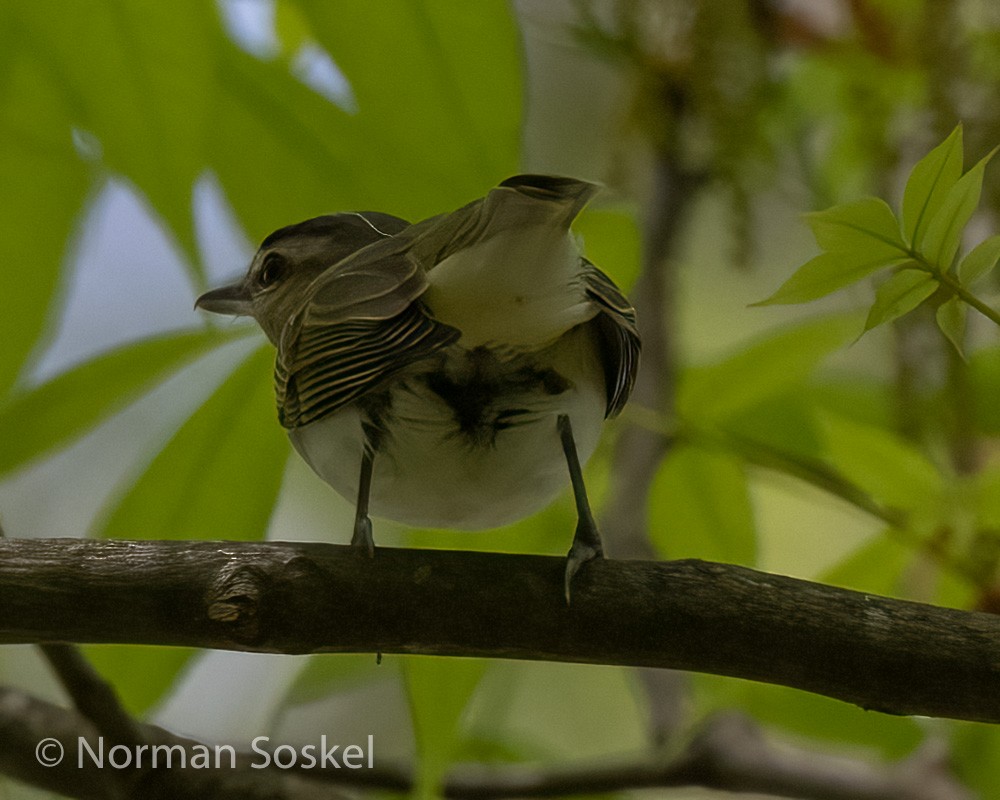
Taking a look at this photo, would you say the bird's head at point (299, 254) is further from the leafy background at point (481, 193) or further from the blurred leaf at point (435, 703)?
the blurred leaf at point (435, 703)

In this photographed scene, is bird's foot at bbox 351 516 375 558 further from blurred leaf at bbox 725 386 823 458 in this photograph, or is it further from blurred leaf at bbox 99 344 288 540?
blurred leaf at bbox 725 386 823 458

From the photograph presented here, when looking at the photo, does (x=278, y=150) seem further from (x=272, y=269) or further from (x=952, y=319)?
(x=952, y=319)

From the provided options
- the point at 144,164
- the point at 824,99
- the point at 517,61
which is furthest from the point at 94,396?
the point at 824,99

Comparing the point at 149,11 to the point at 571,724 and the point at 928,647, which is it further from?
the point at 571,724

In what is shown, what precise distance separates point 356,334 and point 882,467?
0.49m

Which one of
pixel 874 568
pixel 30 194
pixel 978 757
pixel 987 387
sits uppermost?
pixel 30 194

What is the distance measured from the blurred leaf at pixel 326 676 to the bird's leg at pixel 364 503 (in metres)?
0.40

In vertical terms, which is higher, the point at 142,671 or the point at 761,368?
the point at 761,368

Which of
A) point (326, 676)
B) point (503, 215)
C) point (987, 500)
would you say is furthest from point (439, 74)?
point (326, 676)

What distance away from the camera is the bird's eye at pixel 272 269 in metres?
0.84

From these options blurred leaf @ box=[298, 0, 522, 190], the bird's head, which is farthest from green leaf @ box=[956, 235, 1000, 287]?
the bird's head

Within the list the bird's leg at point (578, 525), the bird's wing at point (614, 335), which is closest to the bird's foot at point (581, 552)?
the bird's leg at point (578, 525)

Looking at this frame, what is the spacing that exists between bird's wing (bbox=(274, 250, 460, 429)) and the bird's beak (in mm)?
225

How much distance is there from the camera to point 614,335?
0.71 meters
